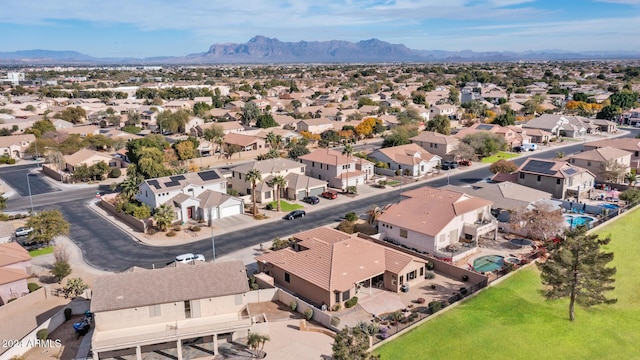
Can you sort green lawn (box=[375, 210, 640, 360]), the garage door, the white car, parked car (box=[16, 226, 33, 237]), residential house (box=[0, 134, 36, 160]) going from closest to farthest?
green lawn (box=[375, 210, 640, 360]), the white car, parked car (box=[16, 226, 33, 237]), the garage door, residential house (box=[0, 134, 36, 160])

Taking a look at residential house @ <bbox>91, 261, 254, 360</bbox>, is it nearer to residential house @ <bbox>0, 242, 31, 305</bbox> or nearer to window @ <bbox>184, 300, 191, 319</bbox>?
window @ <bbox>184, 300, 191, 319</bbox>

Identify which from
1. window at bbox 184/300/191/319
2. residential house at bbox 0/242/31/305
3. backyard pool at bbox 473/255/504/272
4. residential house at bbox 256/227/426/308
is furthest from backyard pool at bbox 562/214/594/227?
residential house at bbox 0/242/31/305

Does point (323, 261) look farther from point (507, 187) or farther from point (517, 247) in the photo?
point (507, 187)

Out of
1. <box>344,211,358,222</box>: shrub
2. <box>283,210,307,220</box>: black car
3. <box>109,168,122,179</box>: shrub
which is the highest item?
<box>109,168,122,179</box>: shrub

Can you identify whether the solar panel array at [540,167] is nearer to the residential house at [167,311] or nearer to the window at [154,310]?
the residential house at [167,311]

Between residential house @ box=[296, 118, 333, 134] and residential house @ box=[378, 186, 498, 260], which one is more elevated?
residential house @ box=[296, 118, 333, 134]

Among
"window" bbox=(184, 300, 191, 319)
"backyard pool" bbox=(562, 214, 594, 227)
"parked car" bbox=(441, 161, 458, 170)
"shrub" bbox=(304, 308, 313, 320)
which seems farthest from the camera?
"parked car" bbox=(441, 161, 458, 170)

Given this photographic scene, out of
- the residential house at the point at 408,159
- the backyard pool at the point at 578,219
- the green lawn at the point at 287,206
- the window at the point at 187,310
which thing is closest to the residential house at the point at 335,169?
the residential house at the point at 408,159

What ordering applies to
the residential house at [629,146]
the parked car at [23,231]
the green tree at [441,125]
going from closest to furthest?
the parked car at [23,231], the residential house at [629,146], the green tree at [441,125]
